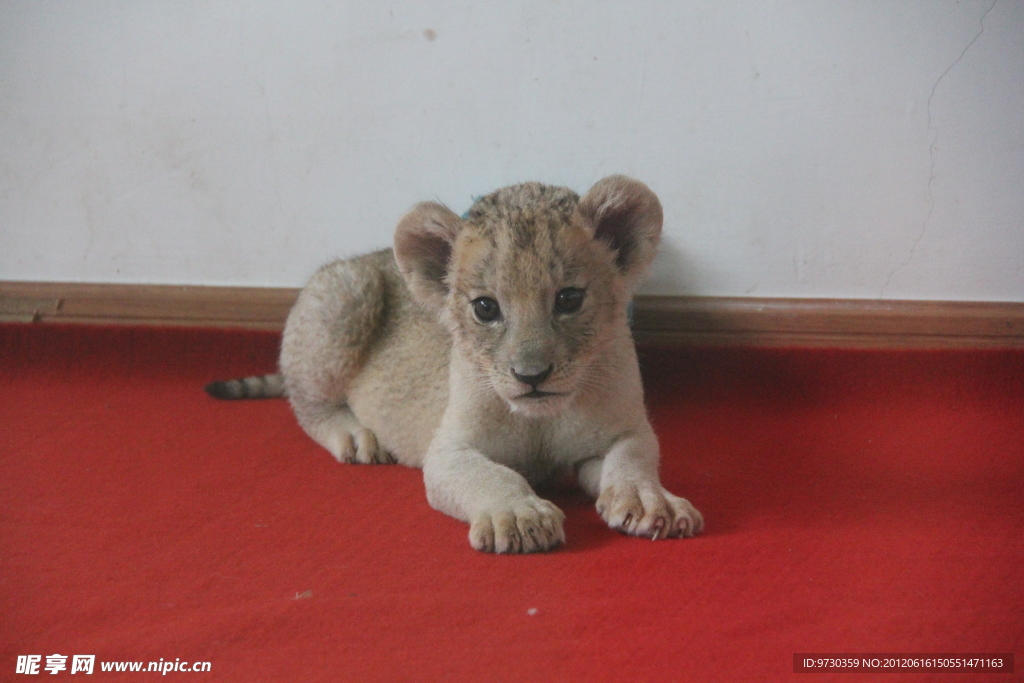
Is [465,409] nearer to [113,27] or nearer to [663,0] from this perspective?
[663,0]

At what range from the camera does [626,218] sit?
7.41ft

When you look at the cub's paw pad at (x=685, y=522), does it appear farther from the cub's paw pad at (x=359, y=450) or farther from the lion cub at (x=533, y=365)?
the cub's paw pad at (x=359, y=450)

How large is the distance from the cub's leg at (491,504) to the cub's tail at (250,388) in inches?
59.2

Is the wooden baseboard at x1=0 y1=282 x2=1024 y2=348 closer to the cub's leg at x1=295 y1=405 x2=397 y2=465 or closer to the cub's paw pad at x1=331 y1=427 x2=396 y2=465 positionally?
the cub's leg at x1=295 y1=405 x2=397 y2=465

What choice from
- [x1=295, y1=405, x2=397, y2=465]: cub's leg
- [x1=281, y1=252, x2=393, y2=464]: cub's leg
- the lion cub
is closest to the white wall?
[x1=281, y1=252, x2=393, y2=464]: cub's leg

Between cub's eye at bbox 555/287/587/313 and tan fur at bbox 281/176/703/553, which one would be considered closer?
tan fur at bbox 281/176/703/553

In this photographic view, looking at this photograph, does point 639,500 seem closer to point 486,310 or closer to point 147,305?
point 486,310

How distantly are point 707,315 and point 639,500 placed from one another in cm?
154

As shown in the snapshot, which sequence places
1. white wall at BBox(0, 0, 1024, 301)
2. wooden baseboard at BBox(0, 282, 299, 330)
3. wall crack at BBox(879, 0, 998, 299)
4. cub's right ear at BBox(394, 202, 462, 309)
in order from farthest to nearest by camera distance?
wooden baseboard at BBox(0, 282, 299, 330) < white wall at BBox(0, 0, 1024, 301) < wall crack at BBox(879, 0, 998, 299) < cub's right ear at BBox(394, 202, 462, 309)

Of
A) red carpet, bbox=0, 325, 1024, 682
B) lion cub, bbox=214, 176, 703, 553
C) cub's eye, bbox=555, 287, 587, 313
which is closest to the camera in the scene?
red carpet, bbox=0, 325, 1024, 682

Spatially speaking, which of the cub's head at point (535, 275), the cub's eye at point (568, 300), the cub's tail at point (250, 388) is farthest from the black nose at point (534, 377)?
the cub's tail at point (250, 388)

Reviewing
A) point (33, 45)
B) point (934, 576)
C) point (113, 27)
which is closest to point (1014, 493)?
point (934, 576)

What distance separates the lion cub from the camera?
2.02 metres

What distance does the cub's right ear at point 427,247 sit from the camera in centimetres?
230
